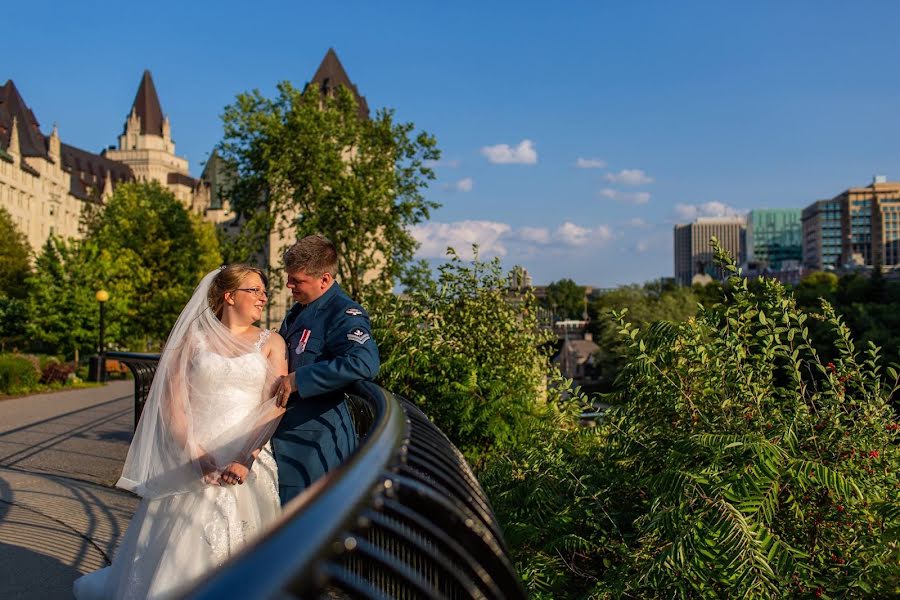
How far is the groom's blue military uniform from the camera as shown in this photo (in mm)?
4387

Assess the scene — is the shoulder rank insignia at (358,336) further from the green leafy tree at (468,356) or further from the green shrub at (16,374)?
the green shrub at (16,374)

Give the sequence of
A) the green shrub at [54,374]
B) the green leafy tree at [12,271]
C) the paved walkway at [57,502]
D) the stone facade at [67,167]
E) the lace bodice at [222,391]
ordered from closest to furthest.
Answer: the lace bodice at [222,391], the paved walkway at [57,502], the green shrub at [54,374], the green leafy tree at [12,271], the stone facade at [67,167]

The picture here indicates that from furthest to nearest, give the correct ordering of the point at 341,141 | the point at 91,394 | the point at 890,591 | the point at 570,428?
the point at 341,141, the point at 91,394, the point at 570,428, the point at 890,591

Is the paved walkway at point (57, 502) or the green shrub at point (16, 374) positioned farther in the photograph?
the green shrub at point (16, 374)

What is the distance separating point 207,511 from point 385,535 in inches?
96.1

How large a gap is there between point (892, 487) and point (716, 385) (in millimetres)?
1163

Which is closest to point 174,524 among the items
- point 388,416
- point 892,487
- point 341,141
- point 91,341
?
point 388,416

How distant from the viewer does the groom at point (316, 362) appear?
14.2 ft

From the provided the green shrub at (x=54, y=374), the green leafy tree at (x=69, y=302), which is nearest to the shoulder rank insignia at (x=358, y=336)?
the green shrub at (x=54, y=374)

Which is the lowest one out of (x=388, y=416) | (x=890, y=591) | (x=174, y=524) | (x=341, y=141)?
(x=890, y=591)

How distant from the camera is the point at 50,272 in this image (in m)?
40.0

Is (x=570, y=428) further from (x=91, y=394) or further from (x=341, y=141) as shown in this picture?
(x=341, y=141)

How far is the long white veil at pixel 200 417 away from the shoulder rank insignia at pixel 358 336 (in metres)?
0.51

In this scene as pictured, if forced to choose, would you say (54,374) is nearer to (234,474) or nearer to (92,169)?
(234,474)
